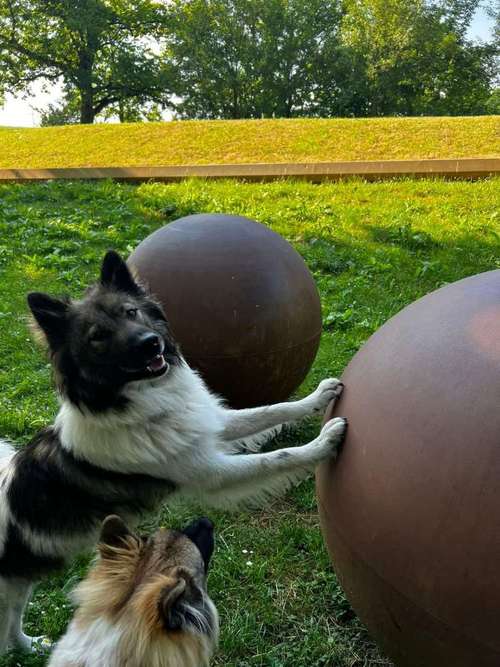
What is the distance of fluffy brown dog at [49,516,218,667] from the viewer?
2.34 metres

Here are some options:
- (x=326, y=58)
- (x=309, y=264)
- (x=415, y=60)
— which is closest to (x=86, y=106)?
(x=326, y=58)

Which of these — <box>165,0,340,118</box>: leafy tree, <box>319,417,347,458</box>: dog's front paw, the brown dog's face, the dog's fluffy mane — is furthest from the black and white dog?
<box>165,0,340,118</box>: leafy tree

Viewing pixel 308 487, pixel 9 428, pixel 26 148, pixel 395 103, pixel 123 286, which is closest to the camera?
pixel 123 286

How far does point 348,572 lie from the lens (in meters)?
3.02

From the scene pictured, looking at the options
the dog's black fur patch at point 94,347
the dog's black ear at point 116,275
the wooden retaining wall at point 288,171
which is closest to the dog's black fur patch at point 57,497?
the dog's black fur patch at point 94,347

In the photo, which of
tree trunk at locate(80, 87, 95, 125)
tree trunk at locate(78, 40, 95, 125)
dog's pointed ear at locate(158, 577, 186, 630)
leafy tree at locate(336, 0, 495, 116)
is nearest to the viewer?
dog's pointed ear at locate(158, 577, 186, 630)

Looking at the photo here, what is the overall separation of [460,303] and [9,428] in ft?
15.8

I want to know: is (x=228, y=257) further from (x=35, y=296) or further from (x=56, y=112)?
(x=56, y=112)

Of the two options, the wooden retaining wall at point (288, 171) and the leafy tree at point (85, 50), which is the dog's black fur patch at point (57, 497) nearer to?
the wooden retaining wall at point (288, 171)

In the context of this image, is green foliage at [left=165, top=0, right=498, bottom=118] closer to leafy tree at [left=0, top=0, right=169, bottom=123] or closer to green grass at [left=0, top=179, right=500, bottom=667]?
leafy tree at [left=0, top=0, right=169, bottom=123]

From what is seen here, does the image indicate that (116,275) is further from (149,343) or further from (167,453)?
(167,453)

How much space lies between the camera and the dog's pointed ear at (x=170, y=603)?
231 centimetres

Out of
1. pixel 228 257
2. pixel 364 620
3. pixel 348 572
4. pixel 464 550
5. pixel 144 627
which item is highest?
pixel 228 257

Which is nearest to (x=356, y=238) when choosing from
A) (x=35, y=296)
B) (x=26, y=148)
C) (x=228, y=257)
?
(x=228, y=257)
